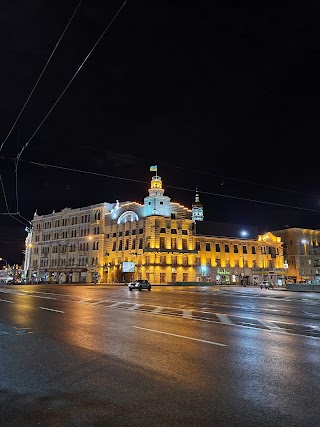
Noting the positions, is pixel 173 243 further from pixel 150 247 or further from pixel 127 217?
pixel 127 217

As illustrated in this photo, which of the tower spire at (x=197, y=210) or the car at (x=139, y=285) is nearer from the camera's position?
the car at (x=139, y=285)

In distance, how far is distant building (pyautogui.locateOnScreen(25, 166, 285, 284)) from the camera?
78.6 m

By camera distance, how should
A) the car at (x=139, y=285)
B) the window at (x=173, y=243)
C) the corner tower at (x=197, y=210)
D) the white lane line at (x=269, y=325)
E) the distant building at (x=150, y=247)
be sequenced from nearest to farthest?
the white lane line at (x=269, y=325), the car at (x=139, y=285), the distant building at (x=150, y=247), the window at (x=173, y=243), the corner tower at (x=197, y=210)

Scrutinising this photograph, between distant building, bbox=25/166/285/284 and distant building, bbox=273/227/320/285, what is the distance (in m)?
3.67

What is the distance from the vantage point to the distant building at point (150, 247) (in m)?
78.6

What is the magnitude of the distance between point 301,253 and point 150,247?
4567cm

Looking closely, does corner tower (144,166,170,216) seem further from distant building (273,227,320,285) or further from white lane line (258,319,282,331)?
white lane line (258,319,282,331)

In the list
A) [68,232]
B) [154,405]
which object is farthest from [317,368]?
[68,232]

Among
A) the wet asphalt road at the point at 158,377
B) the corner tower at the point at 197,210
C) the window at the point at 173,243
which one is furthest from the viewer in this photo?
the corner tower at the point at 197,210

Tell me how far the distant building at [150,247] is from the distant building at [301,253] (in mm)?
3674

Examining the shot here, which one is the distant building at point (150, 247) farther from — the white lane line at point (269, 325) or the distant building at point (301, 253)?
the white lane line at point (269, 325)

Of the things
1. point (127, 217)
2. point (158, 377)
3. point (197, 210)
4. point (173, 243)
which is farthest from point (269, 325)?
point (197, 210)

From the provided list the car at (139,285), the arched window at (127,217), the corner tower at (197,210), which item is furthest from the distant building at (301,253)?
the car at (139,285)

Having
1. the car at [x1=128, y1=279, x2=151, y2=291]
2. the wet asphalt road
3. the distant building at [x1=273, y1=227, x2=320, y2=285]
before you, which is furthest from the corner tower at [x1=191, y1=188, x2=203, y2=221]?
the wet asphalt road
